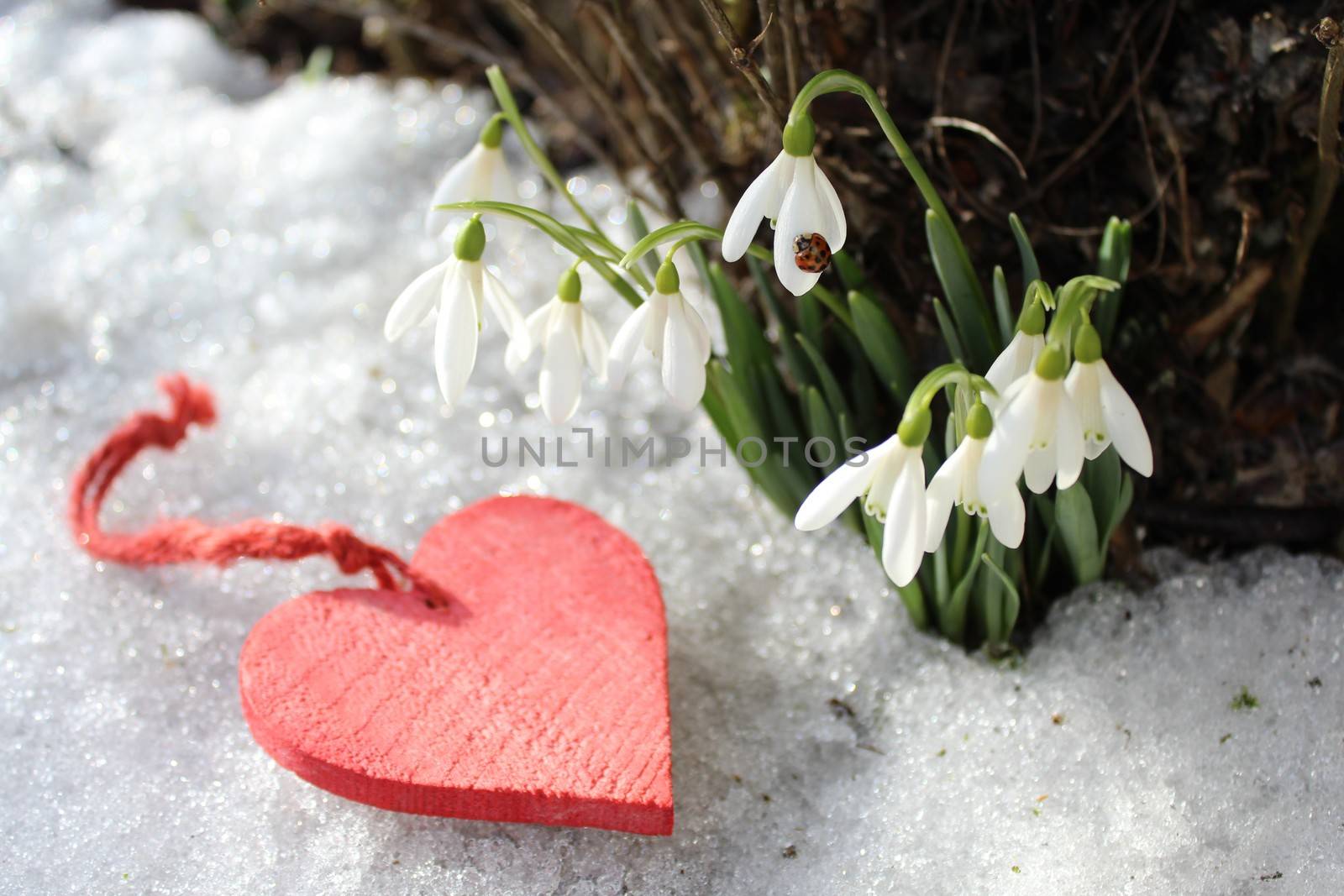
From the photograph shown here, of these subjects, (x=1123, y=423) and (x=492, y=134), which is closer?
(x=1123, y=423)

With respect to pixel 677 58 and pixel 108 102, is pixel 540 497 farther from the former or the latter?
pixel 108 102

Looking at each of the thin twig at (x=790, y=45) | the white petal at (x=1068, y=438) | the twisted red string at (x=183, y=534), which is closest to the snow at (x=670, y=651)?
the twisted red string at (x=183, y=534)

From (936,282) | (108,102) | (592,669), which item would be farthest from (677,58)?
(108,102)

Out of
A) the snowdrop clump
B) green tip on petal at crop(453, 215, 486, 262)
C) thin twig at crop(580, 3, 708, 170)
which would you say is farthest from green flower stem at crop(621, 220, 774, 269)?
thin twig at crop(580, 3, 708, 170)

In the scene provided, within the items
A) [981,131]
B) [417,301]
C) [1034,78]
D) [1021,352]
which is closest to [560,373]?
[417,301]

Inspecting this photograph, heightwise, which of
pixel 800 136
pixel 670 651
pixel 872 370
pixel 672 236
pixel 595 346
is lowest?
pixel 670 651

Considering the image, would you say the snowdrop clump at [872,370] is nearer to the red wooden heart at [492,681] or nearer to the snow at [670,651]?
the snow at [670,651]

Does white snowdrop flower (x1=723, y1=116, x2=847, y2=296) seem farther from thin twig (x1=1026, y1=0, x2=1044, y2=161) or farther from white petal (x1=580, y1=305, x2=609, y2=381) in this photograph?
thin twig (x1=1026, y1=0, x2=1044, y2=161)

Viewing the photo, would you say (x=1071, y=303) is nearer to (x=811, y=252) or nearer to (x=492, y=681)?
(x=811, y=252)
